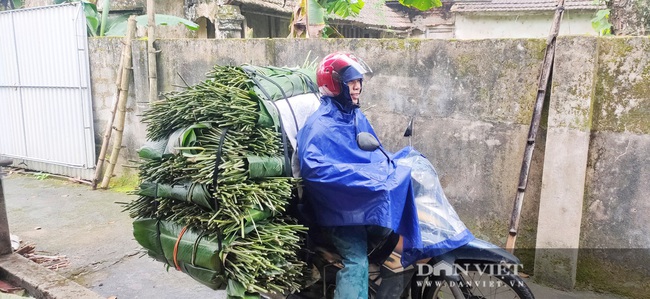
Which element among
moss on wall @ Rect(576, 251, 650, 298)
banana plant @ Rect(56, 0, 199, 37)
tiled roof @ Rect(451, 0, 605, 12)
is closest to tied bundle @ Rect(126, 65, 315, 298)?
moss on wall @ Rect(576, 251, 650, 298)

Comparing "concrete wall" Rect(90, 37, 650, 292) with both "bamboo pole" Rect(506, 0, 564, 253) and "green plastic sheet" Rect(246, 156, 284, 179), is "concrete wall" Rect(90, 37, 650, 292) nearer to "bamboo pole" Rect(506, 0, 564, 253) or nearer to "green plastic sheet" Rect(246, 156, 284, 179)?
"bamboo pole" Rect(506, 0, 564, 253)

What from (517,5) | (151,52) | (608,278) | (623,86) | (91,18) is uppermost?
(517,5)

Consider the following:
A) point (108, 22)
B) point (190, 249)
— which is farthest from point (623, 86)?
point (108, 22)

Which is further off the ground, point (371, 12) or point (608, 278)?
point (371, 12)

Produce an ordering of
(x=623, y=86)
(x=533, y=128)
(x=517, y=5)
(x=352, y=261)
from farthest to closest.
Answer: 1. (x=517, y=5)
2. (x=533, y=128)
3. (x=623, y=86)
4. (x=352, y=261)

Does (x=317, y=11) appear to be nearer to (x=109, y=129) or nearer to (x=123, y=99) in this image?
(x=123, y=99)

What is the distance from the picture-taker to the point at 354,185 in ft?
8.52

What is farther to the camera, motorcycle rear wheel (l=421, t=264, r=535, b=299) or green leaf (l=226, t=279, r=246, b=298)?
motorcycle rear wheel (l=421, t=264, r=535, b=299)

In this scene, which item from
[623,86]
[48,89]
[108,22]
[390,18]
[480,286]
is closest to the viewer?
[480,286]

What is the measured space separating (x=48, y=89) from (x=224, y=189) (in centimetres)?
590

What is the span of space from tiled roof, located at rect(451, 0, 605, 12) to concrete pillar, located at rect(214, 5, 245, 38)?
6770mm

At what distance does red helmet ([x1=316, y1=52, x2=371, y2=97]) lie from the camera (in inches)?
111

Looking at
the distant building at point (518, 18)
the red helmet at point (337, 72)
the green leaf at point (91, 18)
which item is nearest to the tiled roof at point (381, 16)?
the distant building at point (518, 18)

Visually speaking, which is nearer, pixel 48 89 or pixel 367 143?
pixel 367 143
